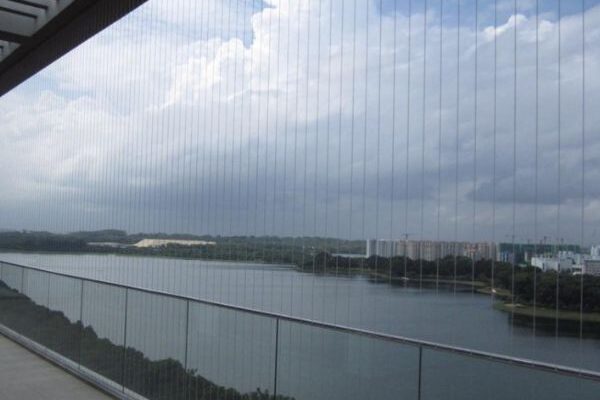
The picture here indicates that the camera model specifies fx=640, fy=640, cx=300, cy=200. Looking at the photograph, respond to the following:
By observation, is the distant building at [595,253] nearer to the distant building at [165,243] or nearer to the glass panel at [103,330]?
the glass panel at [103,330]

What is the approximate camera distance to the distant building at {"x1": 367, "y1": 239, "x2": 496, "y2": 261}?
484 centimetres

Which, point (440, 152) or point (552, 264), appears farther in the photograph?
point (440, 152)

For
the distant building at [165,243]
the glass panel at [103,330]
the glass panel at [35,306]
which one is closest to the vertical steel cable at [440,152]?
the glass panel at [103,330]

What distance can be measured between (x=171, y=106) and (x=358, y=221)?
3815 millimetres

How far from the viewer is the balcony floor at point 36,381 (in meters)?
5.83

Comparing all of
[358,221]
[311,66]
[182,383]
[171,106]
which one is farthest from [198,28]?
[182,383]

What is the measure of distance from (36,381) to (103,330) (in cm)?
78

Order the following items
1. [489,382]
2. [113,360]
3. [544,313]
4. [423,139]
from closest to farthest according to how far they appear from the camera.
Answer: [489,382]
[544,313]
[423,139]
[113,360]

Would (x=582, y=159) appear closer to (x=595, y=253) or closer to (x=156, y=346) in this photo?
(x=595, y=253)

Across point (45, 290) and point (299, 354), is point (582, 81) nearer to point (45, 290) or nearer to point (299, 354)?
point (299, 354)

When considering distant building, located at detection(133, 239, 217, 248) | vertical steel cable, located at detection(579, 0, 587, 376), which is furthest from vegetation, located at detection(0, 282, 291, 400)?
vertical steel cable, located at detection(579, 0, 587, 376)

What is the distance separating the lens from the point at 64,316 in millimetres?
7438

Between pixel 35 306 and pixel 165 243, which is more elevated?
pixel 165 243

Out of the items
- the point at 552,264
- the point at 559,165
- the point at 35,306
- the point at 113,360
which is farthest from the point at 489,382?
the point at 35,306
